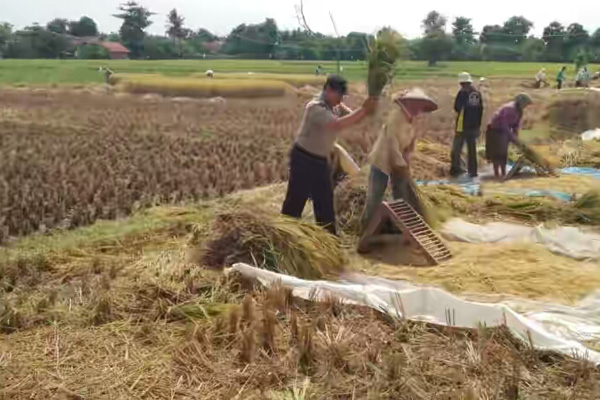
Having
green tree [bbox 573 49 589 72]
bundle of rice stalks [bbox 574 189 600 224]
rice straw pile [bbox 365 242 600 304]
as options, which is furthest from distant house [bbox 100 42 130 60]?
rice straw pile [bbox 365 242 600 304]

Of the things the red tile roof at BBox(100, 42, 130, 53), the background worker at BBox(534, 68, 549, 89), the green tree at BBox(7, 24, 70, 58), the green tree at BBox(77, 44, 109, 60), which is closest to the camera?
the background worker at BBox(534, 68, 549, 89)

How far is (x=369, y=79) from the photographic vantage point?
4988mm

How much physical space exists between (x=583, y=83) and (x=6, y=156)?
15173 mm

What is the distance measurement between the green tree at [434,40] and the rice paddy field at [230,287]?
1.56 metres

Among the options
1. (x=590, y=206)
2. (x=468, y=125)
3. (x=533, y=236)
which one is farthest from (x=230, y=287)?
(x=468, y=125)

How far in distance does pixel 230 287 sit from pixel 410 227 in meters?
1.58

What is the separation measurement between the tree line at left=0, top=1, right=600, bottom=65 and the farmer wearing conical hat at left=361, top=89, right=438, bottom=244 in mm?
401

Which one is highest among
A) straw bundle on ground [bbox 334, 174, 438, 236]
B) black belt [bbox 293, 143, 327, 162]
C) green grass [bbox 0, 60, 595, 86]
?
black belt [bbox 293, 143, 327, 162]

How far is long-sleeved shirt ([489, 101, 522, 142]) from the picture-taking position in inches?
337

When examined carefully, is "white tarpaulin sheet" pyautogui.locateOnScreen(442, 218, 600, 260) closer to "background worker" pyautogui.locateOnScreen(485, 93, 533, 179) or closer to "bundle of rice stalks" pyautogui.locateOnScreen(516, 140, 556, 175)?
"bundle of rice stalks" pyautogui.locateOnScreen(516, 140, 556, 175)

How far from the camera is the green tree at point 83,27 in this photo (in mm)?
51406

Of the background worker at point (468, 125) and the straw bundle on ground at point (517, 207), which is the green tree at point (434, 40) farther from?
the straw bundle on ground at point (517, 207)

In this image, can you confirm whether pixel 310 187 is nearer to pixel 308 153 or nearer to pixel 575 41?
pixel 308 153

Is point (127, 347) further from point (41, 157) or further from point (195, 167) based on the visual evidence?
point (41, 157)
